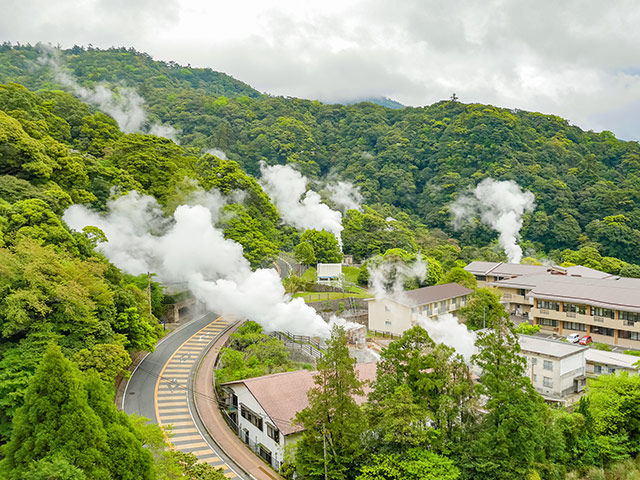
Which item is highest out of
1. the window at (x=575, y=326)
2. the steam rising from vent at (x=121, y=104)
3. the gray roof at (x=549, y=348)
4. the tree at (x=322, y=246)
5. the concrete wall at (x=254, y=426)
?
the steam rising from vent at (x=121, y=104)

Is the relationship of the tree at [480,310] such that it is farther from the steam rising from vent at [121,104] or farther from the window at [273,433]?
the steam rising from vent at [121,104]

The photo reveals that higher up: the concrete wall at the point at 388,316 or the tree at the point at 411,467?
the concrete wall at the point at 388,316

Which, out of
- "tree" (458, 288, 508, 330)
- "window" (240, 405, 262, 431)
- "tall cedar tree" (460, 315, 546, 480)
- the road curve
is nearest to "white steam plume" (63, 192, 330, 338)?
the road curve

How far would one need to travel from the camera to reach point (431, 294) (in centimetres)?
3538

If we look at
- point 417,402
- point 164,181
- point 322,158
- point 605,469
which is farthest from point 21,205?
point 322,158

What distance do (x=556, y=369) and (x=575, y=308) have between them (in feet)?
38.7

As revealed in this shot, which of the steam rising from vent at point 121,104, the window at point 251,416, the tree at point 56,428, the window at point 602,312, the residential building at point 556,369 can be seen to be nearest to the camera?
the tree at point 56,428

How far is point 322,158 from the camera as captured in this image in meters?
73.4

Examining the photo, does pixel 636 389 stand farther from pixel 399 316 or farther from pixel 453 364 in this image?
pixel 399 316

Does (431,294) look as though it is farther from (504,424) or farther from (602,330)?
(504,424)

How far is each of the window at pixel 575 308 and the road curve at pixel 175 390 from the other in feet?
83.7

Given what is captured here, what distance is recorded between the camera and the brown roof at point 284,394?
17.9 metres

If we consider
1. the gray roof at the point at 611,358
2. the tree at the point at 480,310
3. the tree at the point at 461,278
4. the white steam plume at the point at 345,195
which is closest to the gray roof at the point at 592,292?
the tree at the point at 461,278

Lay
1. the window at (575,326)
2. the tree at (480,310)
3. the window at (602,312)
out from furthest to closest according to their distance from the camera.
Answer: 1. the window at (575,326)
2. the window at (602,312)
3. the tree at (480,310)
